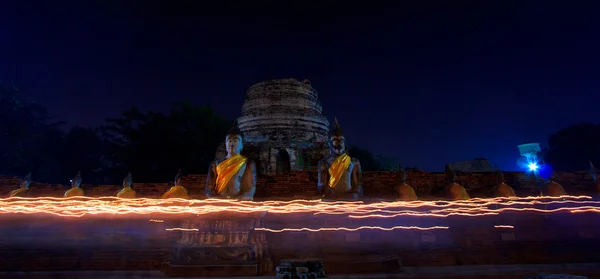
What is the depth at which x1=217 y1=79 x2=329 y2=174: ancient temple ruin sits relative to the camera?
51.7 ft

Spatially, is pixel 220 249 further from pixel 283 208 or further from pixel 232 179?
pixel 232 179

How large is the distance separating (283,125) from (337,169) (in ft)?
35.9

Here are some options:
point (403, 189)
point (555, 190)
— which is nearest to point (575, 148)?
point (555, 190)

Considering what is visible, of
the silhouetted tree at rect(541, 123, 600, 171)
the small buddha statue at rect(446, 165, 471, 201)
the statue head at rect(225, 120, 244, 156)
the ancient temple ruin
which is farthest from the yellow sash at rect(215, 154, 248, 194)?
the silhouetted tree at rect(541, 123, 600, 171)

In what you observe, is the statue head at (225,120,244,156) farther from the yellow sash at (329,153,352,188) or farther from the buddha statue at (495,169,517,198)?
the buddha statue at (495,169,517,198)

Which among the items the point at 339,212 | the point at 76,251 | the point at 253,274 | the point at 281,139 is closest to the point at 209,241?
the point at 253,274

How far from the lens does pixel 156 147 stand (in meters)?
19.0

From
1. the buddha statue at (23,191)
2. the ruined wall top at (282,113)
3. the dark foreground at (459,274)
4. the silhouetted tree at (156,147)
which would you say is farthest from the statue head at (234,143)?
the silhouetted tree at (156,147)

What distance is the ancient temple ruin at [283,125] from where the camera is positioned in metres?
15.8

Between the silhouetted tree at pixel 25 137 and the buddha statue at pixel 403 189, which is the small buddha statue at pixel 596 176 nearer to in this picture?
the buddha statue at pixel 403 189

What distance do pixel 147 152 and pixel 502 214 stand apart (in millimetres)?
18412

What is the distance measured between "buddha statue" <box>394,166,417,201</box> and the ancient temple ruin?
7.13 m

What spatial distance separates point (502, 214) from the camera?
185 inches

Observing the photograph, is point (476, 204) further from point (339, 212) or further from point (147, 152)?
point (147, 152)
